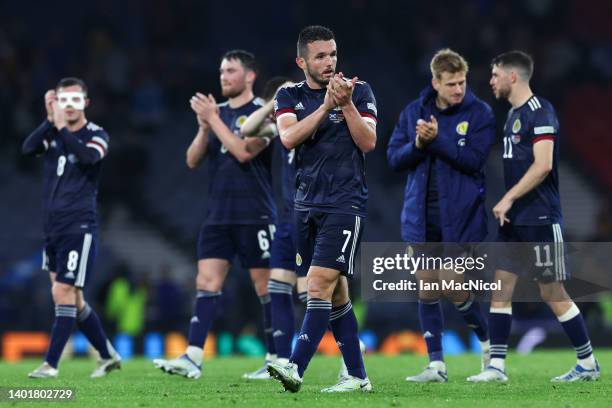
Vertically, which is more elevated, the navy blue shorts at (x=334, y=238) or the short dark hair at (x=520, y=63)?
the short dark hair at (x=520, y=63)

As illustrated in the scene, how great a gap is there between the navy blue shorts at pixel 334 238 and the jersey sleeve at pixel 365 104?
621 mm

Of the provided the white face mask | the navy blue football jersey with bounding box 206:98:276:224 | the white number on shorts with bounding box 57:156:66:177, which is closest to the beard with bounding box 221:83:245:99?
the navy blue football jersey with bounding box 206:98:276:224

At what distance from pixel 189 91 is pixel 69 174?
10507 millimetres

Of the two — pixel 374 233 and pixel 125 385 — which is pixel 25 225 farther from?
pixel 125 385

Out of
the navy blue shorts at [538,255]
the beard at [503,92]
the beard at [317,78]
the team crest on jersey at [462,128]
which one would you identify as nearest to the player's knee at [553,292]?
the navy blue shorts at [538,255]

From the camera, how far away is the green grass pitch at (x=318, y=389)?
6.53 metres

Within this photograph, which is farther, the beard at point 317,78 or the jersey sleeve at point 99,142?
the jersey sleeve at point 99,142

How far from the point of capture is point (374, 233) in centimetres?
1811

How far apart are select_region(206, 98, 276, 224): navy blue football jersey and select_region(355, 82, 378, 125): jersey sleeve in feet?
7.25

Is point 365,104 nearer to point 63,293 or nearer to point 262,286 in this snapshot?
point 262,286

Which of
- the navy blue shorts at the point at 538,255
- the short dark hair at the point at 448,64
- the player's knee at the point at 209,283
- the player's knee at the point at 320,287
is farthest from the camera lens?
the player's knee at the point at 209,283

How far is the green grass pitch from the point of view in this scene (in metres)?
6.53

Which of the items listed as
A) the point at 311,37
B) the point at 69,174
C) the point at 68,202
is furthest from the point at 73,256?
the point at 311,37

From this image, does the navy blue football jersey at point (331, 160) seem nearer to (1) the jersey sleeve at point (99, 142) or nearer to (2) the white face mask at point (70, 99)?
(1) the jersey sleeve at point (99, 142)
